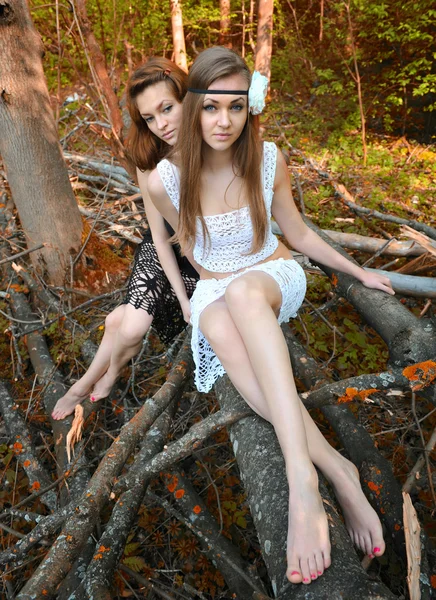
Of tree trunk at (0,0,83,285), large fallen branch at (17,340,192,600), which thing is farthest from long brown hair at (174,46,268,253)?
tree trunk at (0,0,83,285)

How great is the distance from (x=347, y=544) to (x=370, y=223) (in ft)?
10.3

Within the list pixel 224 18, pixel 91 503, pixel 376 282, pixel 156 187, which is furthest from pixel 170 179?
pixel 224 18

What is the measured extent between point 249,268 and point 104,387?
43.4 inches

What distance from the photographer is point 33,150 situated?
9.34 feet

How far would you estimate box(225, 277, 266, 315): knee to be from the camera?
1.71 meters

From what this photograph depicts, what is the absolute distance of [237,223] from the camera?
218 centimetres

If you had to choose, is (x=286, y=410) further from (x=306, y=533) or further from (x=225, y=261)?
(x=225, y=261)

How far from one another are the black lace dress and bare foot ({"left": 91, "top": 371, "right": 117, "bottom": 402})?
39cm

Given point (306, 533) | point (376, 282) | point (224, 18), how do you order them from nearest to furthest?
point (306, 533) < point (376, 282) < point (224, 18)

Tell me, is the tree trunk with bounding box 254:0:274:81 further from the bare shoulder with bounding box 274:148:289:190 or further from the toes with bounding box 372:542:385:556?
the toes with bounding box 372:542:385:556

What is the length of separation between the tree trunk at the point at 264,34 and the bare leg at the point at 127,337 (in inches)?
255

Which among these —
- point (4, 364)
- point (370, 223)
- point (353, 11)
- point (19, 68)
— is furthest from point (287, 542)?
point (353, 11)

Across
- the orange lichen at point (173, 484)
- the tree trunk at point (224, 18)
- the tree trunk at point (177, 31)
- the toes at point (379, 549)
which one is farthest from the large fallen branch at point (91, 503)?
Answer: the tree trunk at point (224, 18)

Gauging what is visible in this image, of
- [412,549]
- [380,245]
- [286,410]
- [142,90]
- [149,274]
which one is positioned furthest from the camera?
[380,245]
